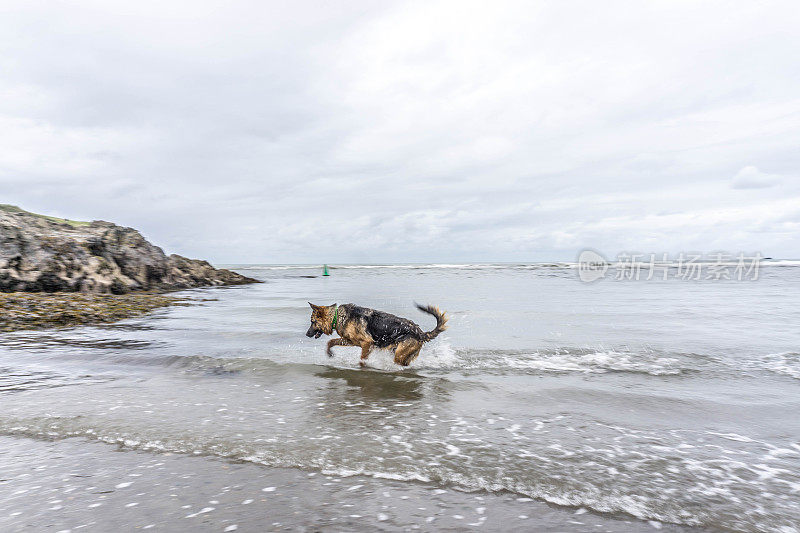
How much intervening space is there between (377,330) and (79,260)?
949 inches

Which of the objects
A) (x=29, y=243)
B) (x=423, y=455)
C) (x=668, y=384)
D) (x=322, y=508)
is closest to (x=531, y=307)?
(x=668, y=384)

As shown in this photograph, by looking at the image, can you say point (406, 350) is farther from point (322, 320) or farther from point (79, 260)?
point (79, 260)

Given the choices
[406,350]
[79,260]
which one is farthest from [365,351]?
[79,260]

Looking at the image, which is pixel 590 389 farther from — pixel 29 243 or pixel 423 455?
pixel 29 243

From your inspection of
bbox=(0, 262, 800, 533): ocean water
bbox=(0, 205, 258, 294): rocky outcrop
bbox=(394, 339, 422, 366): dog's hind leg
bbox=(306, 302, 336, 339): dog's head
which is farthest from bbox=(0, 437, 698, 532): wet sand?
bbox=(0, 205, 258, 294): rocky outcrop

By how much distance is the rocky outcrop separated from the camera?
866 inches

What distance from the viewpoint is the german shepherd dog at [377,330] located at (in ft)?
30.5

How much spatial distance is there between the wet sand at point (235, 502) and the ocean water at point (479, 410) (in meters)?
0.18

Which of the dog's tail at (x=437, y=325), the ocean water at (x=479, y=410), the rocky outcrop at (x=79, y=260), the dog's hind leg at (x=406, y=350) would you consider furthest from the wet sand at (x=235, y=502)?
the rocky outcrop at (x=79, y=260)

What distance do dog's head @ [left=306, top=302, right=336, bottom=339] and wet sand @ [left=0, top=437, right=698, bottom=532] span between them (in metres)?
5.80

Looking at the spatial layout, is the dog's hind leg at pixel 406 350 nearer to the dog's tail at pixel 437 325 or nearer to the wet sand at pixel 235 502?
the dog's tail at pixel 437 325

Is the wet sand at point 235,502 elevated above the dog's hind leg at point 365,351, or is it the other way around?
the dog's hind leg at point 365,351

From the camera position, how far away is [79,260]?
24.7m

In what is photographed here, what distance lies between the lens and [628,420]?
19.2 ft
